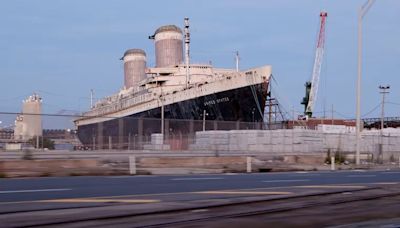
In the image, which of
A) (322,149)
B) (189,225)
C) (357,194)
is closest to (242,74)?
(322,149)

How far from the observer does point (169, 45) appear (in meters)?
85.6

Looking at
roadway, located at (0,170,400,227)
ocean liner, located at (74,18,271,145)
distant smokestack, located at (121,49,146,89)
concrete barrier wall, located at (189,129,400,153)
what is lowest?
roadway, located at (0,170,400,227)

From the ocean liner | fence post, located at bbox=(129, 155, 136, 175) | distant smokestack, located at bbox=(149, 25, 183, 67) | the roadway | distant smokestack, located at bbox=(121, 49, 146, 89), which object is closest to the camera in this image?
the roadway

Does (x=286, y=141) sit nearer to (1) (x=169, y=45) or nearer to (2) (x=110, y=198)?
(2) (x=110, y=198)

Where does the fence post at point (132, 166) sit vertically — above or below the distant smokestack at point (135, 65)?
below

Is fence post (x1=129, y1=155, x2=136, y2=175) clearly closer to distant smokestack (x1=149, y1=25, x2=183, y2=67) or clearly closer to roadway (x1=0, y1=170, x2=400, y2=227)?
roadway (x1=0, y1=170, x2=400, y2=227)

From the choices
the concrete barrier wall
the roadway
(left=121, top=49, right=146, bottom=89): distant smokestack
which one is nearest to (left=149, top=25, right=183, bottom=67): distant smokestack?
(left=121, top=49, right=146, bottom=89): distant smokestack

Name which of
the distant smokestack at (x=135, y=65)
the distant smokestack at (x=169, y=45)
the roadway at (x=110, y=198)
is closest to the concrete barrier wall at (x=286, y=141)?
the roadway at (x=110, y=198)

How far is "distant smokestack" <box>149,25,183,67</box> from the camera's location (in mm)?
85062

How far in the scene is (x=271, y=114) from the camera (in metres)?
66.1

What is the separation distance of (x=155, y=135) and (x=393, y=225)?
73.5ft

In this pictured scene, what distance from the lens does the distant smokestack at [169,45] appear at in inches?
3349

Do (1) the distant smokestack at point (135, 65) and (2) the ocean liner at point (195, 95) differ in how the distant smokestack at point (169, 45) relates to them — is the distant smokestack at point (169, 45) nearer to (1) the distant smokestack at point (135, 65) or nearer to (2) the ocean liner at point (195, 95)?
(2) the ocean liner at point (195, 95)

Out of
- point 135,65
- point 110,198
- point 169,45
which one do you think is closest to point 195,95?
point 169,45
